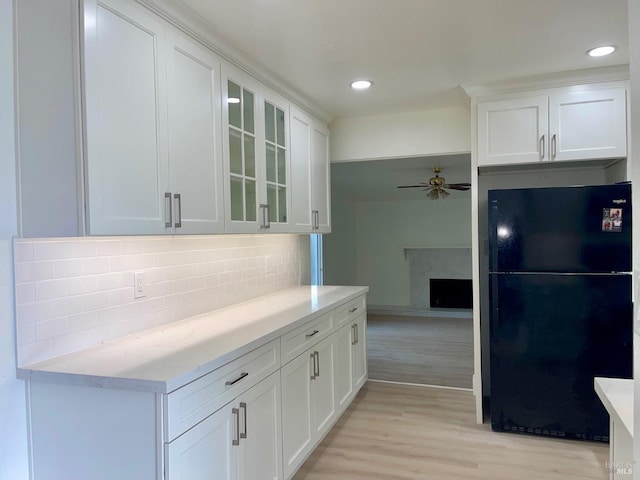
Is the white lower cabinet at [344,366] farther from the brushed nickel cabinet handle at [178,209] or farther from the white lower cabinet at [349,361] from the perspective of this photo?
the brushed nickel cabinet handle at [178,209]

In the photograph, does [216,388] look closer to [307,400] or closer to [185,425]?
[185,425]

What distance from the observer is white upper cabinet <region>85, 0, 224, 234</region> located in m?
1.55

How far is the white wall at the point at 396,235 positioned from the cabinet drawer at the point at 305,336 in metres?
4.53

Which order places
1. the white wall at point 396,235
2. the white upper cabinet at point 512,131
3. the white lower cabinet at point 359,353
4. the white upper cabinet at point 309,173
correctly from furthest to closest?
the white wall at point 396,235, the white lower cabinet at point 359,353, the white upper cabinet at point 309,173, the white upper cabinet at point 512,131

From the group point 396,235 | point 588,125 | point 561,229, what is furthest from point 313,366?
point 396,235

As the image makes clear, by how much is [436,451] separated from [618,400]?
1720mm

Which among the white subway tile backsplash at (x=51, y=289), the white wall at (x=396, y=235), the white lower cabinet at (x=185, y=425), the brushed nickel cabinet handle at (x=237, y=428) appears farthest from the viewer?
the white wall at (x=396, y=235)

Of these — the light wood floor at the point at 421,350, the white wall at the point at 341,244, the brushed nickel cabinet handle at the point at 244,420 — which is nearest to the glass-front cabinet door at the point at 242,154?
the brushed nickel cabinet handle at the point at 244,420

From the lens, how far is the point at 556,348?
113 inches

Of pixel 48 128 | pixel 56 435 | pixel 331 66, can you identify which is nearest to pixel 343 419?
pixel 56 435

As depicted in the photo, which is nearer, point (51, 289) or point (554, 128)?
point (51, 289)

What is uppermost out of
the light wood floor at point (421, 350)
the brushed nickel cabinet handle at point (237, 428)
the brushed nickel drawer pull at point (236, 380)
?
the brushed nickel drawer pull at point (236, 380)

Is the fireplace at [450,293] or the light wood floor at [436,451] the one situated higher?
the fireplace at [450,293]

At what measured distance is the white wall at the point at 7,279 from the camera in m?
1.54
